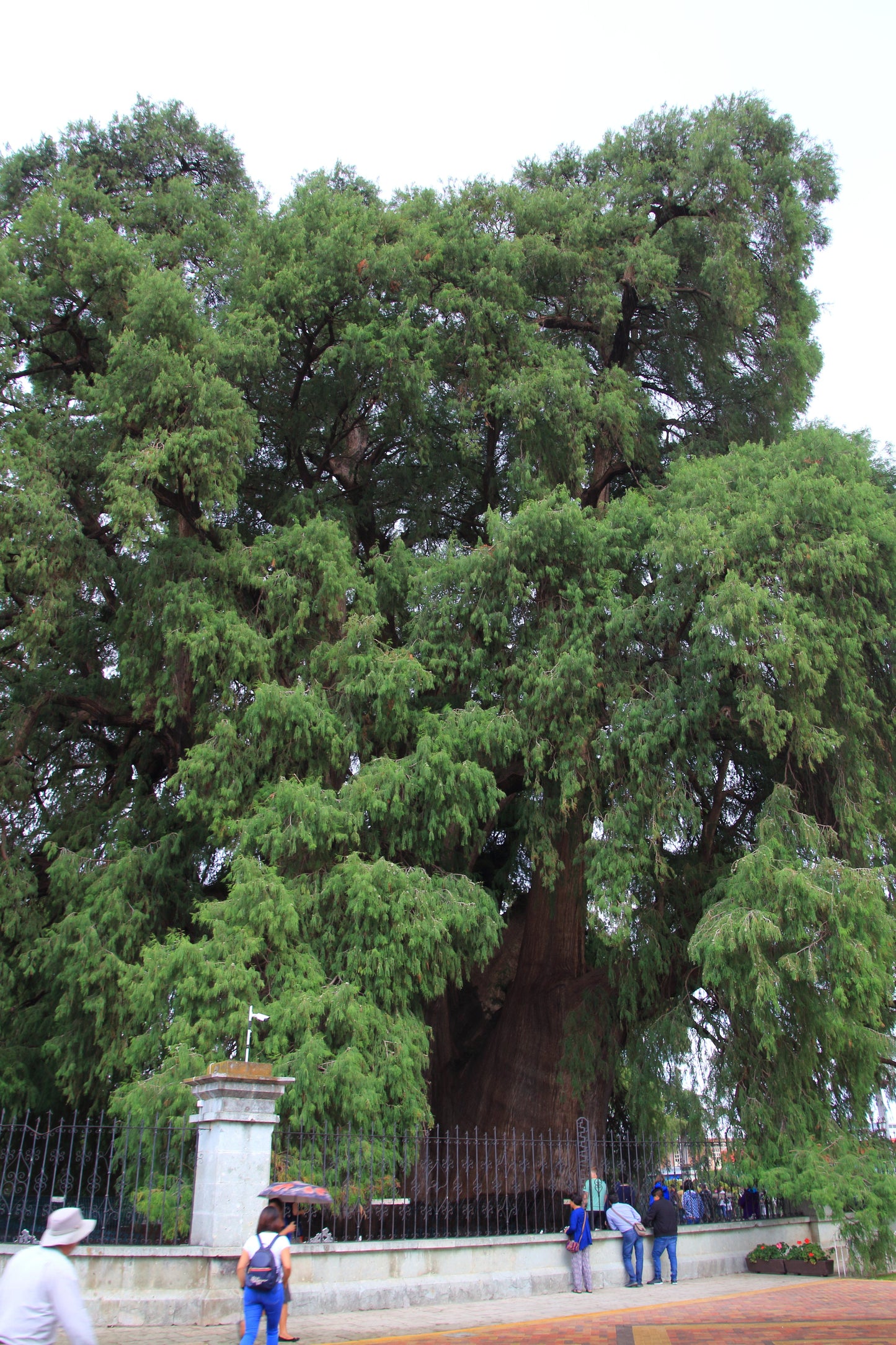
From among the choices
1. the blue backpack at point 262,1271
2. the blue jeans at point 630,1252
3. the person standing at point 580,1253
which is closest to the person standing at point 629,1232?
the blue jeans at point 630,1252

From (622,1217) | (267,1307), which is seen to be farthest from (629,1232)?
(267,1307)

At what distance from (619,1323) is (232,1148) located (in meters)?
3.49

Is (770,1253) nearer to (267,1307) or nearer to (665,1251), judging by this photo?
(665,1251)

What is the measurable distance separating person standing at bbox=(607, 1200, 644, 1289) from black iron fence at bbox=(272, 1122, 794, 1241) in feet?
0.63

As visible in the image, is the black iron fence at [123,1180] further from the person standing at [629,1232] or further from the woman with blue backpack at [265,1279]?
the person standing at [629,1232]

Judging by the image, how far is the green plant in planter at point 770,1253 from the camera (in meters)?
13.2

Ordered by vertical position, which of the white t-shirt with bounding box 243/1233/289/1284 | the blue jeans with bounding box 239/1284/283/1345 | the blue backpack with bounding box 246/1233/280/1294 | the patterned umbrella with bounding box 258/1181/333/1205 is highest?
the patterned umbrella with bounding box 258/1181/333/1205

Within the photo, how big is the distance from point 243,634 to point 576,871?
6420 mm

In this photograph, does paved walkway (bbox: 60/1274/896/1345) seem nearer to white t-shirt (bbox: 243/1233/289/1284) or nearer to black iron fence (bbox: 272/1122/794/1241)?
black iron fence (bbox: 272/1122/794/1241)

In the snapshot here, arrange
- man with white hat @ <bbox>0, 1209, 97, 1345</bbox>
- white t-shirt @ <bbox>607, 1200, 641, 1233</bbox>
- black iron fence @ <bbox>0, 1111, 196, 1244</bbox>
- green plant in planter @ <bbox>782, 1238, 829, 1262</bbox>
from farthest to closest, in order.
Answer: green plant in planter @ <bbox>782, 1238, 829, 1262</bbox>
white t-shirt @ <bbox>607, 1200, 641, 1233</bbox>
black iron fence @ <bbox>0, 1111, 196, 1244</bbox>
man with white hat @ <bbox>0, 1209, 97, 1345</bbox>

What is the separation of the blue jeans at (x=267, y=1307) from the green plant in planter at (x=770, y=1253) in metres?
9.42

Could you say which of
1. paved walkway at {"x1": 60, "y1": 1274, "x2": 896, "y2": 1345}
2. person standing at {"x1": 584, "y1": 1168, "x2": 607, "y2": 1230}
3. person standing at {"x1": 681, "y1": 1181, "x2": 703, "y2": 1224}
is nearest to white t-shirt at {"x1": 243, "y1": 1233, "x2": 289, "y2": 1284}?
paved walkway at {"x1": 60, "y1": 1274, "x2": 896, "y2": 1345}

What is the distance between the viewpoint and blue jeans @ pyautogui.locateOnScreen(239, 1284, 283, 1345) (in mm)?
6082

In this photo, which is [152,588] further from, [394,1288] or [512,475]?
[394,1288]
